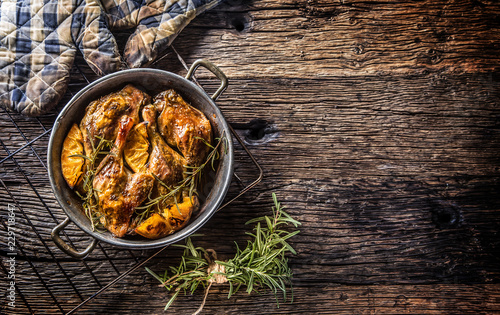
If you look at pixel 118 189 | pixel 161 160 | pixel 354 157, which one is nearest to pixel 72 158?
pixel 118 189

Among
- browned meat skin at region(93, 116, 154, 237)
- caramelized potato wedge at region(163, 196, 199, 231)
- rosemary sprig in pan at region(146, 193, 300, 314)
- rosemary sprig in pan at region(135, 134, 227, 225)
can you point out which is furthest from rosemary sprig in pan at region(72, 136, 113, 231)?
rosemary sprig in pan at region(146, 193, 300, 314)

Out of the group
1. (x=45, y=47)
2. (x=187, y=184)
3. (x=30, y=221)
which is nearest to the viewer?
(x=187, y=184)

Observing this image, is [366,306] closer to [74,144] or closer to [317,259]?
[317,259]

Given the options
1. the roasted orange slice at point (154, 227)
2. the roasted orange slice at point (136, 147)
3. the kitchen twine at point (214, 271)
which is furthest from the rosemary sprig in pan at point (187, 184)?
the kitchen twine at point (214, 271)

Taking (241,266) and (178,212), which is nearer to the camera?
(178,212)

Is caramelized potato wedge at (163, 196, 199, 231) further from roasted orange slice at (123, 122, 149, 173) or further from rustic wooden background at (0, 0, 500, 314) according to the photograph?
rustic wooden background at (0, 0, 500, 314)

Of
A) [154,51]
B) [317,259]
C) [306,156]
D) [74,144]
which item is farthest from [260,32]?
[317,259]

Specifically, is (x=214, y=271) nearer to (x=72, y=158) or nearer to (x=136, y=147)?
(x=136, y=147)
